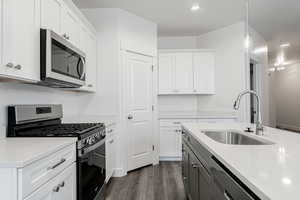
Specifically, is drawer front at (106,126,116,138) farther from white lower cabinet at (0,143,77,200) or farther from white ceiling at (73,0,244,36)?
white ceiling at (73,0,244,36)

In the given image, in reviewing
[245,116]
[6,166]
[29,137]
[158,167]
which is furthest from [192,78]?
[6,166]

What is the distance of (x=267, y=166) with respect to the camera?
951 mm

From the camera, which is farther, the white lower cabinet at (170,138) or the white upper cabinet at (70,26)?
the white lower cabinet at (170,138)

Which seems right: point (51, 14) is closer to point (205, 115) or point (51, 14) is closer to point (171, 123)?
point (171, 123)

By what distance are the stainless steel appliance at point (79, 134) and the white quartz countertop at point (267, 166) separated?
1.00 meters

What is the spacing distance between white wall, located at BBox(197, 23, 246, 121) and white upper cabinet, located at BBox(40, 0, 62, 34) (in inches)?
133

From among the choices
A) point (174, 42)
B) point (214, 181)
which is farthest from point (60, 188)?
point (174, 42)

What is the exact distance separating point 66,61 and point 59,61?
18 cm

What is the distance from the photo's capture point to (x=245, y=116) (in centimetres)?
433

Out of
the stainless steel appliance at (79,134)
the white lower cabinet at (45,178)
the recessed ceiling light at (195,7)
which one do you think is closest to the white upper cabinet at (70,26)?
the stainless steel appliance at (79,134)

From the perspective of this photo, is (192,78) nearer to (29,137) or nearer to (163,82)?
(163,82)

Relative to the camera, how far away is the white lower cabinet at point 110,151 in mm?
3027

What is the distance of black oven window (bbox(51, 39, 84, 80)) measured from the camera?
198 centimetres

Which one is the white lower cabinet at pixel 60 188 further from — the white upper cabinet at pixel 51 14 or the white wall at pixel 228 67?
the white wall at pixel 228 67
